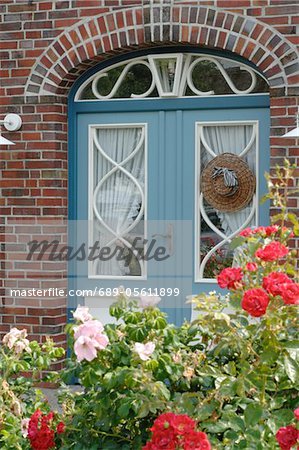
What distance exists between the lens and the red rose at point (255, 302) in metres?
2.89

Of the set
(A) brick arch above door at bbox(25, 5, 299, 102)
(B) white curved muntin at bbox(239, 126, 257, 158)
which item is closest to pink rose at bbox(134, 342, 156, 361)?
(A) brick arch above door at bbox(25, 5, 299, 102)

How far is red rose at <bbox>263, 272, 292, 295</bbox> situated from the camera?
9.60 ft

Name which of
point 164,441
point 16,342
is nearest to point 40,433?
point 16,342

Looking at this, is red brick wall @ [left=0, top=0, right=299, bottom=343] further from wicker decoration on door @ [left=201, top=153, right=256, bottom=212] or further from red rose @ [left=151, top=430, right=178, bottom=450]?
red rose @ [left=151, top=430, right=178, bottom=450]

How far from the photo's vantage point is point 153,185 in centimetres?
662

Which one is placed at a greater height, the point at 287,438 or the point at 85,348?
the point at 85,348

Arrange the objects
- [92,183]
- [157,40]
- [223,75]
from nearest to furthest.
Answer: [157,40]
[223,75]
[92,183]

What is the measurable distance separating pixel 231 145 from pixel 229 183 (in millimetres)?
297

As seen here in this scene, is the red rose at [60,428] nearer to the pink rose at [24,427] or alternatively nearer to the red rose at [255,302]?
the pink rose at [24,427]

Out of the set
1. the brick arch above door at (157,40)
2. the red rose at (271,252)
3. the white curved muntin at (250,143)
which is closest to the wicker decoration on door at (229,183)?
the white curved muntin at (250,143)

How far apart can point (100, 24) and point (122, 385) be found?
12.7 feet

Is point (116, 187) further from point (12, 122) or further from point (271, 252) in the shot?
point (271, 252)

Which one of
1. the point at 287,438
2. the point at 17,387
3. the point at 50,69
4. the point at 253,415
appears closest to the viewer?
the point at 287,438

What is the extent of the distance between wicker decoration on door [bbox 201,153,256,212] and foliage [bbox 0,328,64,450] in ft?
8.89
